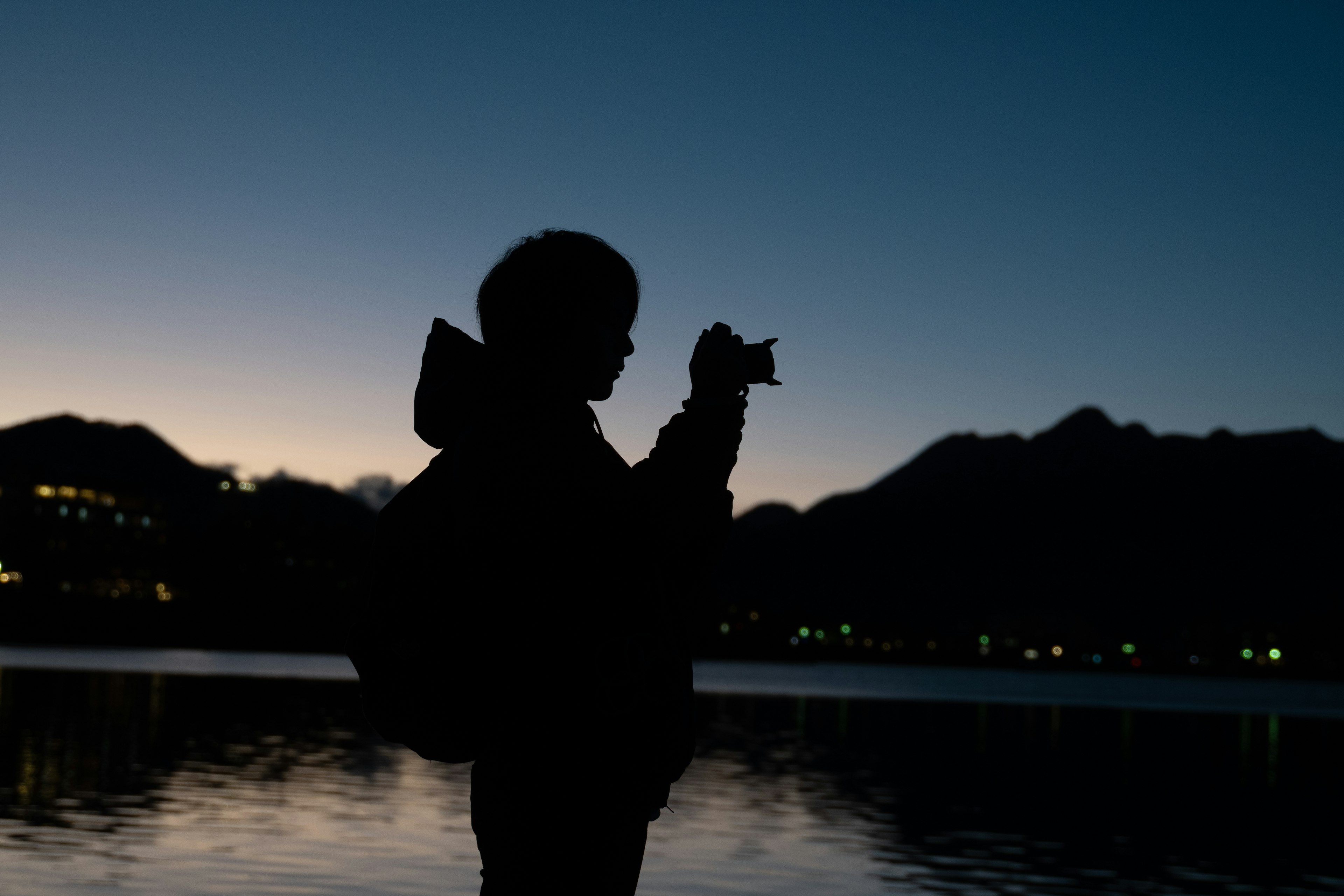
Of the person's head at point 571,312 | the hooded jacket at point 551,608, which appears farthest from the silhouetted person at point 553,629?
the person's head at point 571,312

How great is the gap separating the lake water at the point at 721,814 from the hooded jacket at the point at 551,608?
0.51 ft

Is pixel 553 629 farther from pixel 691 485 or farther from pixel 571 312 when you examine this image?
pixel 571 312

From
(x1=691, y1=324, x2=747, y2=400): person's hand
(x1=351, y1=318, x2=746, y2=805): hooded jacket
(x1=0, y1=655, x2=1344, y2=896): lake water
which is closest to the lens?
(x1=351, y1=318, x2=746, y2=805): hooded jacket

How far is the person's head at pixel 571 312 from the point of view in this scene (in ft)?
8.84

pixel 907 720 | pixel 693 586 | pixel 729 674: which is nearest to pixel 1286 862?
pixel 693 586

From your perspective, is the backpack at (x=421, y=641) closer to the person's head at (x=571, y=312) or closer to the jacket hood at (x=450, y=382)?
the jacket hood at (x=450, y=382)

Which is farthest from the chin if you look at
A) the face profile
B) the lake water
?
the lake water

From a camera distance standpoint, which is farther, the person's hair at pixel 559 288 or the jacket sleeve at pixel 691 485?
the person's hair at pixel 559 288

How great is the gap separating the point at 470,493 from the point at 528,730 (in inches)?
17.0

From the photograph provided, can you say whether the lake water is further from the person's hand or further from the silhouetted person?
the person's hand

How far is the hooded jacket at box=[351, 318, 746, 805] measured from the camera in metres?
2.45

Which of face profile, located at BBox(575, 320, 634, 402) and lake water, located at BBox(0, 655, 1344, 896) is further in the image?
lake water, located at BBox(0, 655, 1344, 896)

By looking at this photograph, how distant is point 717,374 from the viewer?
262 centimetres

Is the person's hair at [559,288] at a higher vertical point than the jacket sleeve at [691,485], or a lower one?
higher
